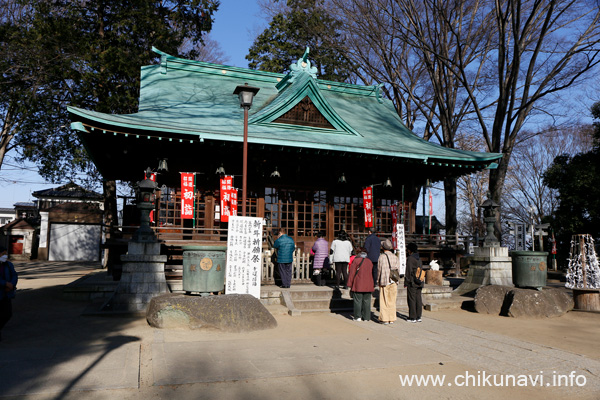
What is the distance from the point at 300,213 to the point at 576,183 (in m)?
15.1

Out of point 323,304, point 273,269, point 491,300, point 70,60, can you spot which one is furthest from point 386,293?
point 70,60

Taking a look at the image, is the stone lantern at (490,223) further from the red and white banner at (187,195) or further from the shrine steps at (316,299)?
the red and white banner at (187,195)

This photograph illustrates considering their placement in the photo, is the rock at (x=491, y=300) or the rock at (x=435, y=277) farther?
the rock at (x=435, y=277)

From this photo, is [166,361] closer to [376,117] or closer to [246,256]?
[246,256]

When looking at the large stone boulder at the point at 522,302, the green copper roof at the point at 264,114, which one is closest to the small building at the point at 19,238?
the green copper roof at the point at 264,114

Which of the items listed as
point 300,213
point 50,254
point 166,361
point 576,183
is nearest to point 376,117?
point 300,213

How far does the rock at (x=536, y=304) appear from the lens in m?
10.4

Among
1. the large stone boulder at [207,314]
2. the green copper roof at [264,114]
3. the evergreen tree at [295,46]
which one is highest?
the evergreen tree at [295,46]

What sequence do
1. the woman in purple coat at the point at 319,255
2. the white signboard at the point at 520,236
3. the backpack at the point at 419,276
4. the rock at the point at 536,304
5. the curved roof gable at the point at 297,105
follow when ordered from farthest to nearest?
the white signboard at the point at 520,236
the curved roof gable at the point at 297,105
the woman in purple coat at the point at 319,255
the rock at the point at 536,304
the backpack at the point at 419,276

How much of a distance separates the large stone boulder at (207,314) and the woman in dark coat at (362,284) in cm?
242

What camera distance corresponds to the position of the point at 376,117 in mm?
19516

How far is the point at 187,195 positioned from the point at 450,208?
12.9 m

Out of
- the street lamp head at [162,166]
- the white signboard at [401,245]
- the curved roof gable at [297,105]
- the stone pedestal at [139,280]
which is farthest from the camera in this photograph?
the curved roof gable at [297,105]

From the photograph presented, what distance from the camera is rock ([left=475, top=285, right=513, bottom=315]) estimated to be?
1093 centimetres
